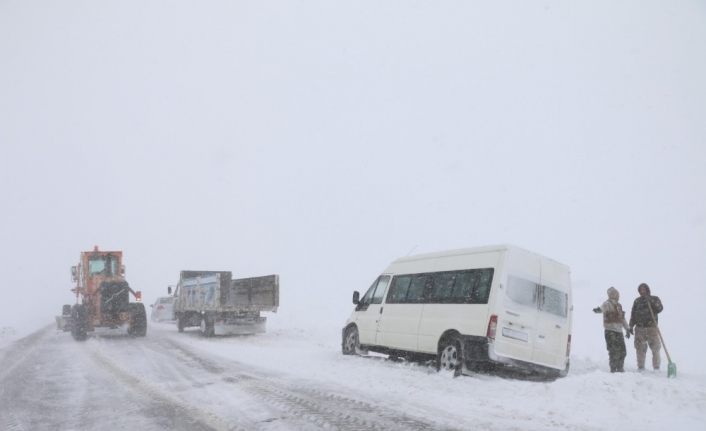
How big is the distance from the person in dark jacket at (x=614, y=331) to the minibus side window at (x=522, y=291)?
7.43 ft

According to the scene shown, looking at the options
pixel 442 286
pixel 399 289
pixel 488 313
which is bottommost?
pixel 488 313

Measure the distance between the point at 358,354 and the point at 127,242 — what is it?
133361 millimetres

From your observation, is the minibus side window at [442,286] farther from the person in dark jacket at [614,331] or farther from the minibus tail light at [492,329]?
the person in dark jacket at [614,331]

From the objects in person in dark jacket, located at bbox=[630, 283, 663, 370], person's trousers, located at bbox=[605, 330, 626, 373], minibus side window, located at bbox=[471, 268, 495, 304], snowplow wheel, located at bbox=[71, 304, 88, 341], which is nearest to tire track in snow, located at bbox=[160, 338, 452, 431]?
minibus side window, located at bbox=[471, 268, 495, 304]

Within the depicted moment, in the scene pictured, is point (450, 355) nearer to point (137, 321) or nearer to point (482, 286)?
point (482, 286)

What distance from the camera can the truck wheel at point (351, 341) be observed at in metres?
13.3

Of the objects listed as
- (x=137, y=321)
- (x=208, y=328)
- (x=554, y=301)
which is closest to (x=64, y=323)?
(x=137, y=321)

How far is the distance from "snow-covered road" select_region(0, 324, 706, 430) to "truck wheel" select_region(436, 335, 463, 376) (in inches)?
13.2

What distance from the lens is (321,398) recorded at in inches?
301

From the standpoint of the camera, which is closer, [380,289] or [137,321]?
[380,289]

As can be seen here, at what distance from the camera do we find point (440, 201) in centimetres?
11369

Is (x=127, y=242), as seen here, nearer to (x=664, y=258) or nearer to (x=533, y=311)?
(x=664, y=258)

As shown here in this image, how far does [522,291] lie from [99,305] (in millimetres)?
15323

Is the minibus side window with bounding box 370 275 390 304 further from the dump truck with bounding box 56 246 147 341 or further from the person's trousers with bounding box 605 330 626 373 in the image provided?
the dump truck with bounding box 56 246 147 341
